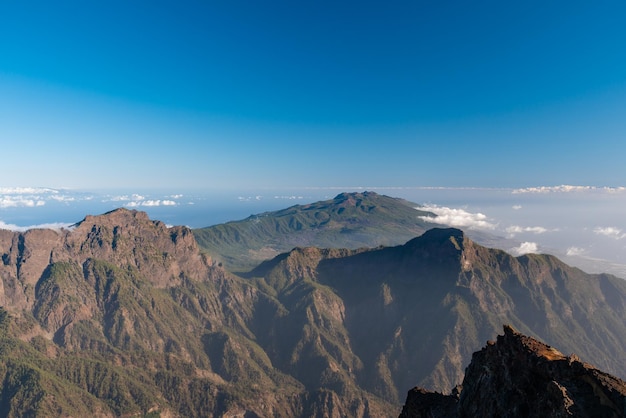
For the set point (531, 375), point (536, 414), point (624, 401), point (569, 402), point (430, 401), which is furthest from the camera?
point (430, 401)

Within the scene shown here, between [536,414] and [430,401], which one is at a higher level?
[536,414]

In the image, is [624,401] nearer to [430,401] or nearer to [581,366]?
[581,366]

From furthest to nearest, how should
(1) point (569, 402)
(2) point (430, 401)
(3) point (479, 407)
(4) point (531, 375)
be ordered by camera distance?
1. (2) point (430, 401)
2. (3) point (479, 407)
3. (4) point (531, 375)
4. (1) point (569, 402)

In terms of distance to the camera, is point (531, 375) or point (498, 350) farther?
point (498, 350)

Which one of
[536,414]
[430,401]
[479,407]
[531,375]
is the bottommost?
[430,401]

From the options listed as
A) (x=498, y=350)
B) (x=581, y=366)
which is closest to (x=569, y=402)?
(x=581, y=366)

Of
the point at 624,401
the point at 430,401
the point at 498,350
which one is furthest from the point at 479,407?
the point at 624,401
